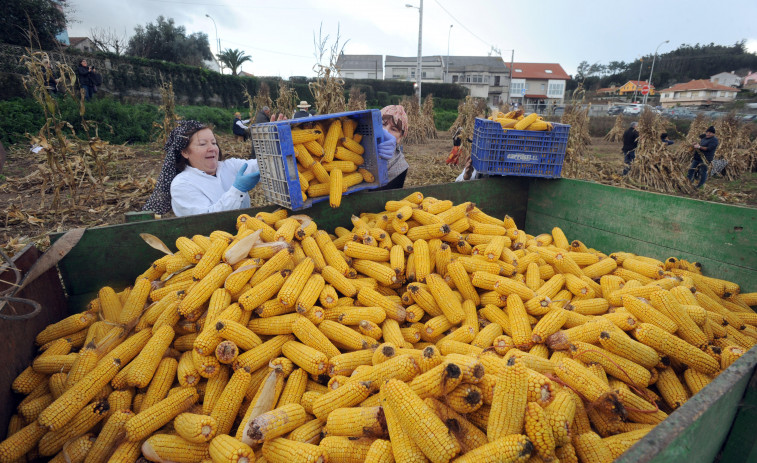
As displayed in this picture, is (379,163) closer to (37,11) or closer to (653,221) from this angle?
(653,221)

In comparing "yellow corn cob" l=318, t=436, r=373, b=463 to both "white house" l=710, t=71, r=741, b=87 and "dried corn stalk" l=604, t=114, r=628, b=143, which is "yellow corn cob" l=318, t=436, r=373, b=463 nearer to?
"dried corn stalk" l=604, t=114, r=628, b=143

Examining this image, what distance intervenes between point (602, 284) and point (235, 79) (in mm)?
30352

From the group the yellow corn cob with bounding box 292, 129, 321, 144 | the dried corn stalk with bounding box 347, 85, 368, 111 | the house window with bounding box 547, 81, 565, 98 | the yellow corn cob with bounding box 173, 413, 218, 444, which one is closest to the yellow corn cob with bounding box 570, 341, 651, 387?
the yellow corn cob with bounding box 173, 413, 218, 444

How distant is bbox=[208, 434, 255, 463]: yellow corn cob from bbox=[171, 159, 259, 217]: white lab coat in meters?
2.73

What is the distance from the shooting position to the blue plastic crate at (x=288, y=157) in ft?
10.3

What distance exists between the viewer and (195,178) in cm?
430

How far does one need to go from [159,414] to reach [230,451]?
551 mm

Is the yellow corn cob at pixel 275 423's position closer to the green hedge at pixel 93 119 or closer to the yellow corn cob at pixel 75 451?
the yellow corn cob at pixel 75 451

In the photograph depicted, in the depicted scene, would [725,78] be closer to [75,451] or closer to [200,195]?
[200,195]

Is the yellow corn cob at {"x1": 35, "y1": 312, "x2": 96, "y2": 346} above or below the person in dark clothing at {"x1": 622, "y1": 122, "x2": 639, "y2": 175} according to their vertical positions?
below

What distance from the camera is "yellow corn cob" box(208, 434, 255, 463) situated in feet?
5.41

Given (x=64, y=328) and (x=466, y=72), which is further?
(x=466, y=72)

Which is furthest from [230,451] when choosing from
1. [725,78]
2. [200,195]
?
[725,78]

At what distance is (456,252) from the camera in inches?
135
